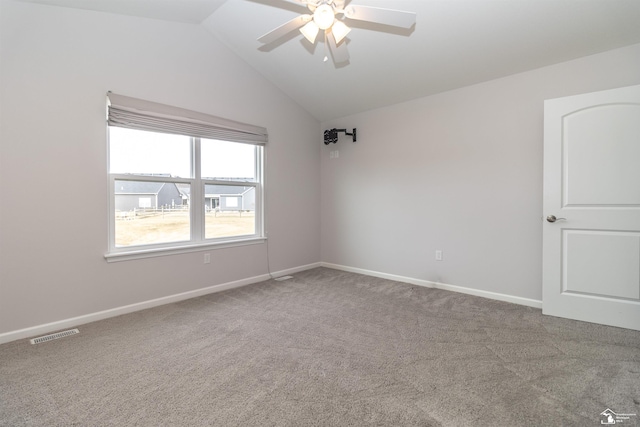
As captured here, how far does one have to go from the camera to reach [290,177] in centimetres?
452

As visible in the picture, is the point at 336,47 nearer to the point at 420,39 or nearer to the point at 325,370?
the point at 420,39

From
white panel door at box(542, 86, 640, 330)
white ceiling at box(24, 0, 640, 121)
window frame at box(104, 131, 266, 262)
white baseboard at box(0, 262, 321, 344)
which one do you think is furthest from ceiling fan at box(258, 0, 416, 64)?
white baseboard at box(0, 262, 321, 344)

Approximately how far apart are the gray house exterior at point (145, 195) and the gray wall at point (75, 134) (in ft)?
0.58

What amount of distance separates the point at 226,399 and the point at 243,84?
3.47m

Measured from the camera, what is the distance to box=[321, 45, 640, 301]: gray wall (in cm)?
305

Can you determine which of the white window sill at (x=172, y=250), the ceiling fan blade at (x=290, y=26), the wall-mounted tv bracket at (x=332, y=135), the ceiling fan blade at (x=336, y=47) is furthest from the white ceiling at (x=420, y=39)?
the white window sill at (x=172, y=250)

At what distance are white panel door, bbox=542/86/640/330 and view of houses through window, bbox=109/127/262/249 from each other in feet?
10.8

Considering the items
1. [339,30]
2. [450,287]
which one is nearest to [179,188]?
[339,30]

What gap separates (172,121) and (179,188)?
0.73 meters

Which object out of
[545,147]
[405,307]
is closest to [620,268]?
[545,147]

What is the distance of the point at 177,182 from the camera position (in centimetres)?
340

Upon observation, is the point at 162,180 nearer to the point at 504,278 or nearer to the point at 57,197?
the point at 57,197

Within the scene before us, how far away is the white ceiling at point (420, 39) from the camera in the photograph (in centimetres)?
245

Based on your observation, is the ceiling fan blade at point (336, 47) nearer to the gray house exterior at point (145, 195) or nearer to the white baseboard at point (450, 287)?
the gray house exterior at point (145, 195)
